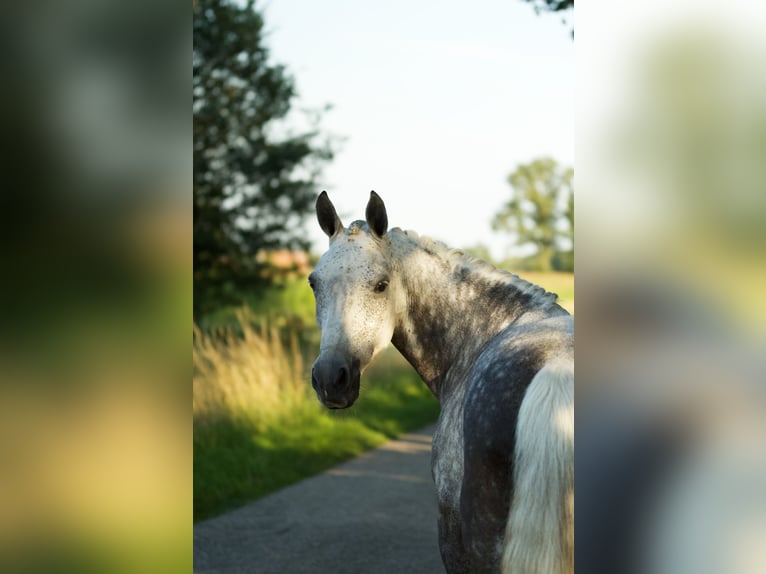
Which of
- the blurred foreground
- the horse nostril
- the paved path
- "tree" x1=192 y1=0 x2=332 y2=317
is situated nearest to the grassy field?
the paved path

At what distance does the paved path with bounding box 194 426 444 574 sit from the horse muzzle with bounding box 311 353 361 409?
2688mm

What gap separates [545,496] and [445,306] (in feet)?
4.16

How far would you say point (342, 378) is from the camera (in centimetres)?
284

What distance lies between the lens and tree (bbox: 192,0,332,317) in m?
13.5

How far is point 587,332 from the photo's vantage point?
0.91 m

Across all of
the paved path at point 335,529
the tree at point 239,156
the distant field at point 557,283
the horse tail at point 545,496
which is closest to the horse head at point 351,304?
the horse tail at point 545,496

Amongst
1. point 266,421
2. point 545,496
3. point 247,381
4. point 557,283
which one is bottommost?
point 266,421

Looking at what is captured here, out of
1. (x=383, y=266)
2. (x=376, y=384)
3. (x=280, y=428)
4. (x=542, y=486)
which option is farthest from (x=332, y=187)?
(x=542, y=486)

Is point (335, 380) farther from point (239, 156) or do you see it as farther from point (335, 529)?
point (239, 156)

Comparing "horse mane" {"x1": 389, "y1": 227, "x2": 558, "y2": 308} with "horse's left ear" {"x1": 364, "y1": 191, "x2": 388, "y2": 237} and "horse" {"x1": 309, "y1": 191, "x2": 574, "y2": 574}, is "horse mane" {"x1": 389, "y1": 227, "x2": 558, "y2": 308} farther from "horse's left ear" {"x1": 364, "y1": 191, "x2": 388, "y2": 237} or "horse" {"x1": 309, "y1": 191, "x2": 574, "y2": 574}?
"horse's left ear" {"x1": 364, "y1": 191, "x2": 388, "y2": 237}

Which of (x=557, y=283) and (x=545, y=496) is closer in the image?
(x=545, y=496)

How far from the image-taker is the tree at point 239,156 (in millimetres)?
13484

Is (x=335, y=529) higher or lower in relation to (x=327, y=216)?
lower

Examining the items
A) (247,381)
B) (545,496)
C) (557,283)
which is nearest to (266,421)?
(247,381)
